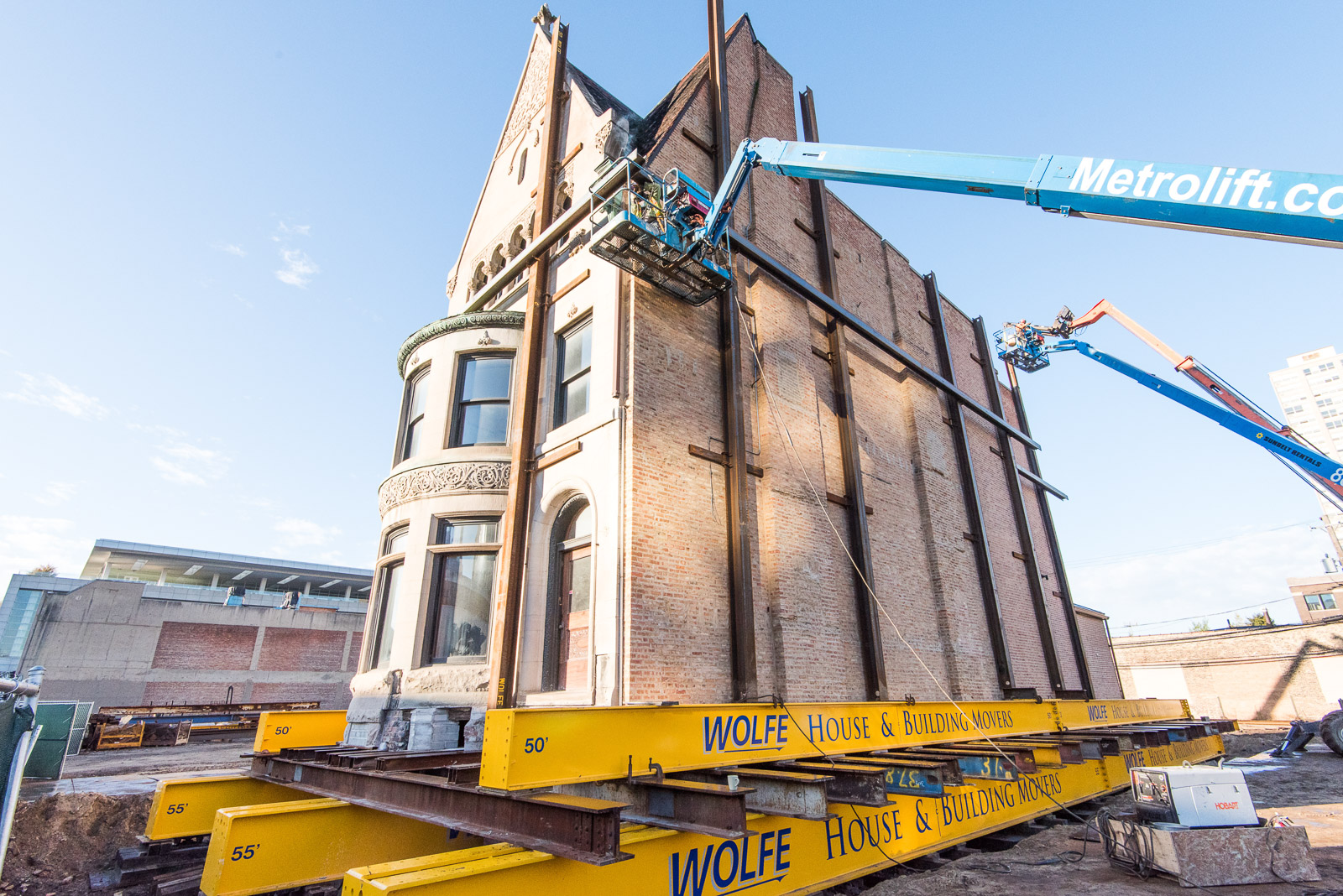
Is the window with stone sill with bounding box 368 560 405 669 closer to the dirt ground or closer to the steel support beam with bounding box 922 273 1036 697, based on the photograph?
the dirt ground

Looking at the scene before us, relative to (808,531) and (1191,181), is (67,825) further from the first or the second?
(1191,181)

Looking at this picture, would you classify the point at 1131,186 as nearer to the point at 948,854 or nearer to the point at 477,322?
the point at 948,854

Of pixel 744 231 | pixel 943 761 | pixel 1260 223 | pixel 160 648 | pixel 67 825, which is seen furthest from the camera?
pixel 160 648

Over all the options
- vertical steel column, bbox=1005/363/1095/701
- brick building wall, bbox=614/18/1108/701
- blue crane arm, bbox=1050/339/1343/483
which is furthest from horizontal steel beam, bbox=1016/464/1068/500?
blue crane arm, bbox=1050/339/1343/483

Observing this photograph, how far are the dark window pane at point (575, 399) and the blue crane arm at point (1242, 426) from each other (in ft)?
48.5

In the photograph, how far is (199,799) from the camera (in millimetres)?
7258

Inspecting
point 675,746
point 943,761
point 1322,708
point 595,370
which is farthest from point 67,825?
point 1322,708

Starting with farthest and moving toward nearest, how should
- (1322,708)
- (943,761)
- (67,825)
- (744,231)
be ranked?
(1322,708) < (744,231) < (67,825) < (943,761)

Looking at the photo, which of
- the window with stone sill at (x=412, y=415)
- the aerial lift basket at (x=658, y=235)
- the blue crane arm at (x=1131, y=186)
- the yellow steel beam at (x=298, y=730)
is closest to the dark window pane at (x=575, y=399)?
the aerial lift basket at (x=658, y=235)

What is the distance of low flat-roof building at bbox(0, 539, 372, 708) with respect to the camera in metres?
28.6

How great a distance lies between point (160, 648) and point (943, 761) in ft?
119

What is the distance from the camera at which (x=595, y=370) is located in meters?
10.1

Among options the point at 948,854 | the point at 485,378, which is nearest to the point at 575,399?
the point at 485,378

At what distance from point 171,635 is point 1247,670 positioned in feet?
167
